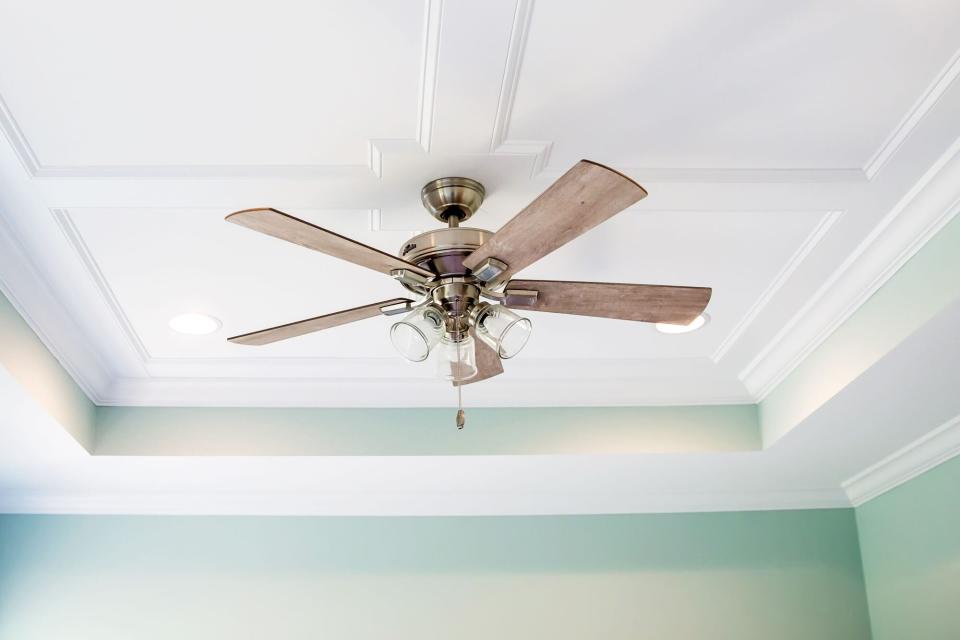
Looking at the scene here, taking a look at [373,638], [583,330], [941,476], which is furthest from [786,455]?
[373,638]

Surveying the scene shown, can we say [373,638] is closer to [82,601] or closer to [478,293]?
[82,601]

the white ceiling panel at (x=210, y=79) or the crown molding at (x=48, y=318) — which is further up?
the white ceiling panel at (x=210, y=79)

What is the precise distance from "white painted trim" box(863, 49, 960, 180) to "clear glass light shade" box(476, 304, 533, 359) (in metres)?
0.83

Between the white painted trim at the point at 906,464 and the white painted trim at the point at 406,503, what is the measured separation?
0.10 meters

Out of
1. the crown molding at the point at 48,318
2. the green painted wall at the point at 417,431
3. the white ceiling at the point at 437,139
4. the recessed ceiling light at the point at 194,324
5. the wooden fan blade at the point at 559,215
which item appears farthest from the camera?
the green painted wall at the point at 417,431

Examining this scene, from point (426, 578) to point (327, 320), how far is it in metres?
1.63

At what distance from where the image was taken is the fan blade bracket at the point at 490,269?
1.56 meters

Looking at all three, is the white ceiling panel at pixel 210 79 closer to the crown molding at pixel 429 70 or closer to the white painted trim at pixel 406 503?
the crown molding at pixel 429 70

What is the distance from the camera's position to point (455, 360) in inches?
64.6

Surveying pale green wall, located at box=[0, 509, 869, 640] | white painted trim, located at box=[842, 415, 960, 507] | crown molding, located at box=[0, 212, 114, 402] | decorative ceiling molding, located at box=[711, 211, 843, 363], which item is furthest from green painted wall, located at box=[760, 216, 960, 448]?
crown molding, located at box=[0, 212, 114, 402]

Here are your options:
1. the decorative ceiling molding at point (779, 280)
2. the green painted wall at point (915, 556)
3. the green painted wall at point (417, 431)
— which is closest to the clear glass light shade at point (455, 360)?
the decorative ceiling molding at point (779, 280)

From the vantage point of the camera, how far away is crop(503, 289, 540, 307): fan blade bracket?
1670 millimetres

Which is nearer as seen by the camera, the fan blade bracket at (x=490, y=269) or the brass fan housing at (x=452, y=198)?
the fan blade bracket at (x=490, y=269)

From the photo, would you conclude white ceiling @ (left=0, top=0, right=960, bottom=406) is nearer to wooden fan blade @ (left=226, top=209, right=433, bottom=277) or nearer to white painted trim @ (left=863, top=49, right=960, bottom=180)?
white painted trim @ (left=863, top=49, right=960, bottom=180)
